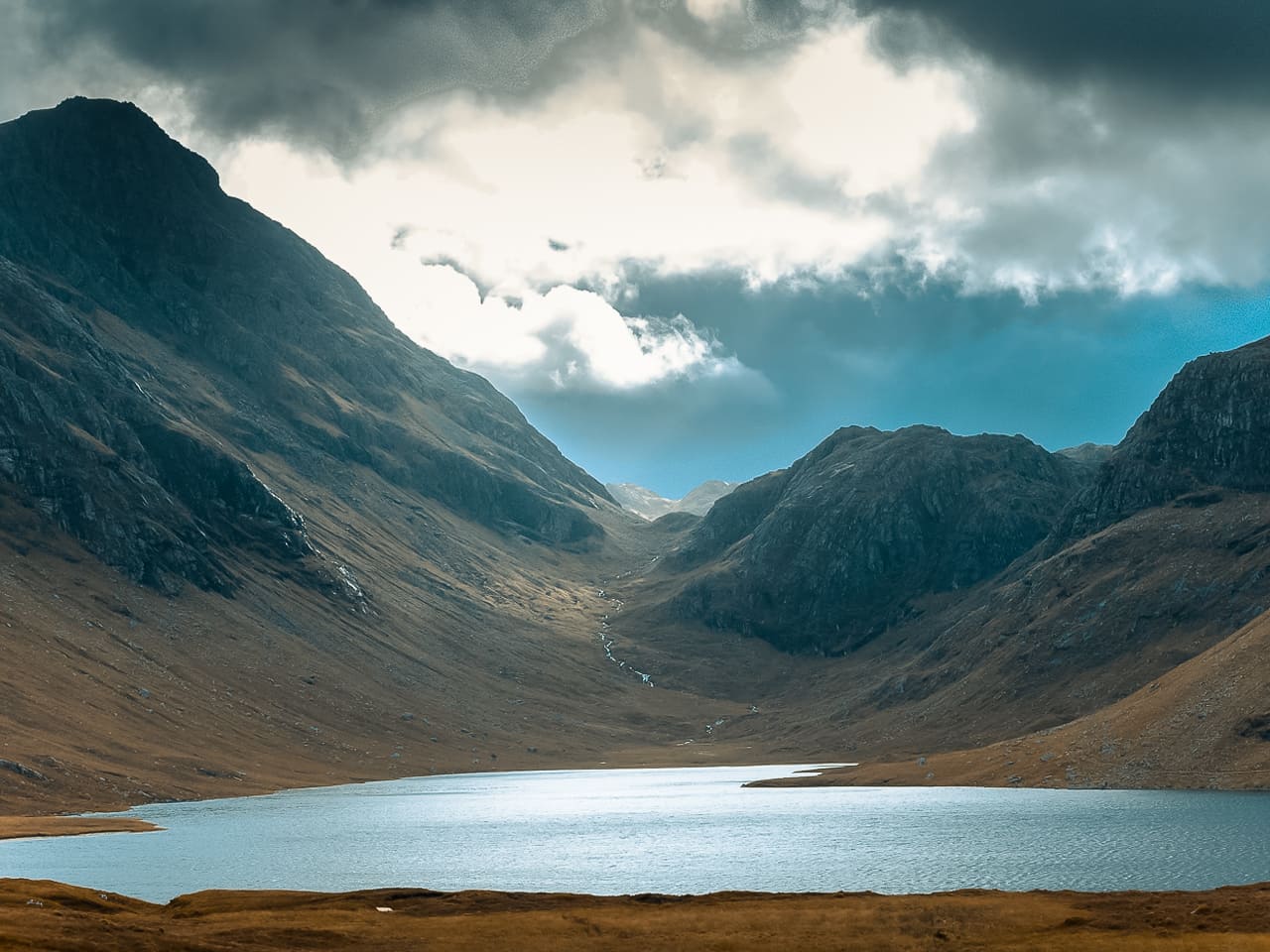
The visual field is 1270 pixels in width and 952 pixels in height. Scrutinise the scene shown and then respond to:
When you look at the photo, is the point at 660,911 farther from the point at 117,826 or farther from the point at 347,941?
the point at 117,826

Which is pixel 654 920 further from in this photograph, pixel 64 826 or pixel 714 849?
pixel 64 826

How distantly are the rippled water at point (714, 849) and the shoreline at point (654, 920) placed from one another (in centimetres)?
1296

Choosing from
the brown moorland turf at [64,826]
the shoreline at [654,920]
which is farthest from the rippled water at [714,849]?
the shoreline at [654,920]

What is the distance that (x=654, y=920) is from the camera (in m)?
80.8

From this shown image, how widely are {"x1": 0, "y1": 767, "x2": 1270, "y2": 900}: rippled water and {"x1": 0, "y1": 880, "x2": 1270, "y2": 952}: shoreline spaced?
510 inches

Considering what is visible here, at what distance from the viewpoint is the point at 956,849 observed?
123562mm

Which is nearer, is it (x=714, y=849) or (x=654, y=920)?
(x=654, y=920)

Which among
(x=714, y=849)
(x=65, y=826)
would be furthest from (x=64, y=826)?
(x=714, y=849)

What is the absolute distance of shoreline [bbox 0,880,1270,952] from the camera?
71812 mm

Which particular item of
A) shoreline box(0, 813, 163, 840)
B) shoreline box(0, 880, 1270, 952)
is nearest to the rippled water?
shoreline box(0, 813, 163, 840)

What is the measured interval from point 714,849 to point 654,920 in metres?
55.5

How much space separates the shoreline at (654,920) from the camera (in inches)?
2827

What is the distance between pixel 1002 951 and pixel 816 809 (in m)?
123

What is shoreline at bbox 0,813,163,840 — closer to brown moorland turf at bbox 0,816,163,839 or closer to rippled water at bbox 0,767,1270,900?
brown moorland turf at bbox 0,816,163,839
